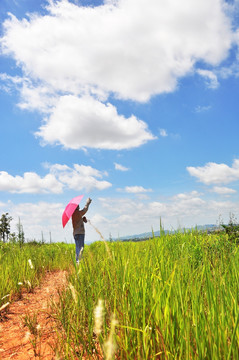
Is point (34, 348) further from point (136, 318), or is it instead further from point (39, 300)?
point (39, 300)

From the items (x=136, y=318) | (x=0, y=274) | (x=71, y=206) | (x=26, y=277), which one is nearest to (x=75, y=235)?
(x=71, y=206)

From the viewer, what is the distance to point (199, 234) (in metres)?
6.67

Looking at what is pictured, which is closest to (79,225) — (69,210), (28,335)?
(69,210)

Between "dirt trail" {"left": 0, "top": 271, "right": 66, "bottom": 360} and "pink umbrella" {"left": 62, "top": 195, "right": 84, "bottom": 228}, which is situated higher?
"pink umbrella" {"left": 62, "top": 195, "right": 84, "bottom": 228}

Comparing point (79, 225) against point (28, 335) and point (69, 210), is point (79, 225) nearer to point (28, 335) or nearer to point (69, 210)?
point (69, 210)

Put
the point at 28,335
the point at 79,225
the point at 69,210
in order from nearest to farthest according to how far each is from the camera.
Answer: the point at 28,335, the point at 69,210, the point at 79,225

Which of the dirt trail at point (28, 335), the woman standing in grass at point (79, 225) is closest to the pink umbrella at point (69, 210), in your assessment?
the woman standing in grass at point (79, 225)

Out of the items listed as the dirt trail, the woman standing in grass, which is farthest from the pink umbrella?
the dirt trail

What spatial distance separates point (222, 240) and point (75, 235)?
13.0 feet

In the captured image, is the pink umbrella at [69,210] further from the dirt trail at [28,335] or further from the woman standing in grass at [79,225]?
the dirt trail at [28,335]

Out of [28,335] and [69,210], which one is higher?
[69,210]

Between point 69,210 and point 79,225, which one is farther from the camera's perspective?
point 79,225

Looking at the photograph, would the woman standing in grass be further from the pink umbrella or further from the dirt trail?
the dirt trail

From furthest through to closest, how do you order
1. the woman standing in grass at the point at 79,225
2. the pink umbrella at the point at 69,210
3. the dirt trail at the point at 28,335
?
the woman standing in grass at the point at 79,225
the pink umbrella at the point at 69,210
the dirt trail at the point at 28,335
